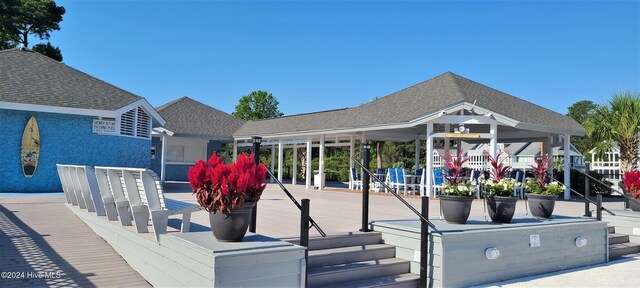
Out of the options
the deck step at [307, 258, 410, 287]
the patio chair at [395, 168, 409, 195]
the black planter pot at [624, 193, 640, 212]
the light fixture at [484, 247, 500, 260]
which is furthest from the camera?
the patio chair at [395, 168, 409, 195]

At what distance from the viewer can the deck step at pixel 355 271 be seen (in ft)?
14.8

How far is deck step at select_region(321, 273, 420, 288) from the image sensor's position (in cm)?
461

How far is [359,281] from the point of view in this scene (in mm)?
4707

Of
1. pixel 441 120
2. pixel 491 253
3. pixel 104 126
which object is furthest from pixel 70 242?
pixel 441 120

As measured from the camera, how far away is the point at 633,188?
8539 mm

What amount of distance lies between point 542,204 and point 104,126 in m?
12.6

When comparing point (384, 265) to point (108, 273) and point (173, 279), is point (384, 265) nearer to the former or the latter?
point (173, 279)

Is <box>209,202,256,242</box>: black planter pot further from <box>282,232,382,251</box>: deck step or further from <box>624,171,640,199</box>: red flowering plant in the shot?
<box>624,171,640,199</box>: red flowering plant

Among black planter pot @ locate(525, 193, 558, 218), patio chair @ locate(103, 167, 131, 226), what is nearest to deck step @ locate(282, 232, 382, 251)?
patio chair @ locate(103, 167, 131, 226)

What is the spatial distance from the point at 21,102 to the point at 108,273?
33.0 feet

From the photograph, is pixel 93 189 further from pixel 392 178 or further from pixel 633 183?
pixel 392 178

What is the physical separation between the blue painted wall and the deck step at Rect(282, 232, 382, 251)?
11004mm

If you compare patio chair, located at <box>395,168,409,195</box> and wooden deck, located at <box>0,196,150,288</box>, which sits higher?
patio chair, located at <box>395,168,409,195</box>

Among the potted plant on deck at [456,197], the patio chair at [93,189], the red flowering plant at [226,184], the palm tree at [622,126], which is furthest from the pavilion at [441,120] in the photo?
the red flowering plant at [226,184]
